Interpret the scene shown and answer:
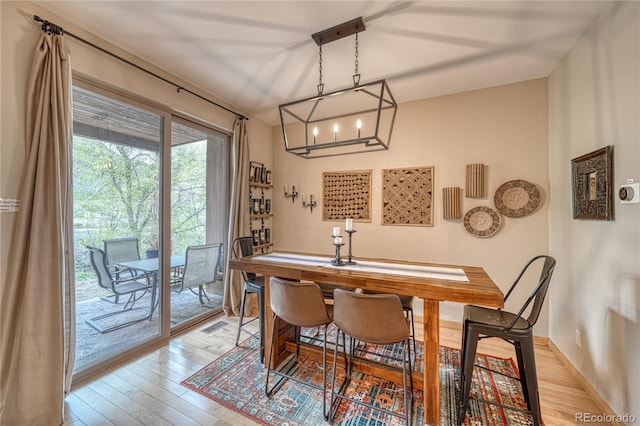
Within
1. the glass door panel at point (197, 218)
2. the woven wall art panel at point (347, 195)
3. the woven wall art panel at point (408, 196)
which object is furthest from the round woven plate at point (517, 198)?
the glass door panel at point (197, 218)

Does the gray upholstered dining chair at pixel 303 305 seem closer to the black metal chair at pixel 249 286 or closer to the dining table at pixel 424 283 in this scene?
the dining table at pixel 424 283

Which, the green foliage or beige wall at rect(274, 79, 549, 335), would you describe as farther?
beige wall at rect(274, 79, 549, 335)

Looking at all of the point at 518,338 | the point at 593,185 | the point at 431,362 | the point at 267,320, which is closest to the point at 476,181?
the point at 593,185

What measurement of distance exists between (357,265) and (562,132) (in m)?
2.35

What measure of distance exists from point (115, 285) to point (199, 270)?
86 cm

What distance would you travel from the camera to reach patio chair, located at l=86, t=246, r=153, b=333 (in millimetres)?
2193

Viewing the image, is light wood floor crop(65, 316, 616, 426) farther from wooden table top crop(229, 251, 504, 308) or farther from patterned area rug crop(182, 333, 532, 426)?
wooden table top crop(229, 251, 504, 308)

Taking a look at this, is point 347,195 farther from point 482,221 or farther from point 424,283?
point 424,283

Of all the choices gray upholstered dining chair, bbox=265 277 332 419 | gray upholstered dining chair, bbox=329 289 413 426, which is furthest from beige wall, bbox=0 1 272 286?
gray upholstered dining chair, bbox=329 289 413 426

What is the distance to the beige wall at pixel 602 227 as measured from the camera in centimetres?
155

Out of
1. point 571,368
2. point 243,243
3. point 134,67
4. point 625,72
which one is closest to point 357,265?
point 243,243

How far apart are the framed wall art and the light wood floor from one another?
138 centimetres

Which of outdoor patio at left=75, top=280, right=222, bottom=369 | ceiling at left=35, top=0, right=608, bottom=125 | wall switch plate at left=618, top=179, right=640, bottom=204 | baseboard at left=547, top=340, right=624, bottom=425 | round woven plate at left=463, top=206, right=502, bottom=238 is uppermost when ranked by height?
ceiling at left=35, top=0, right=608, bottom=125

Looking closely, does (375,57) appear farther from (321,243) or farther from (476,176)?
(321,243)
